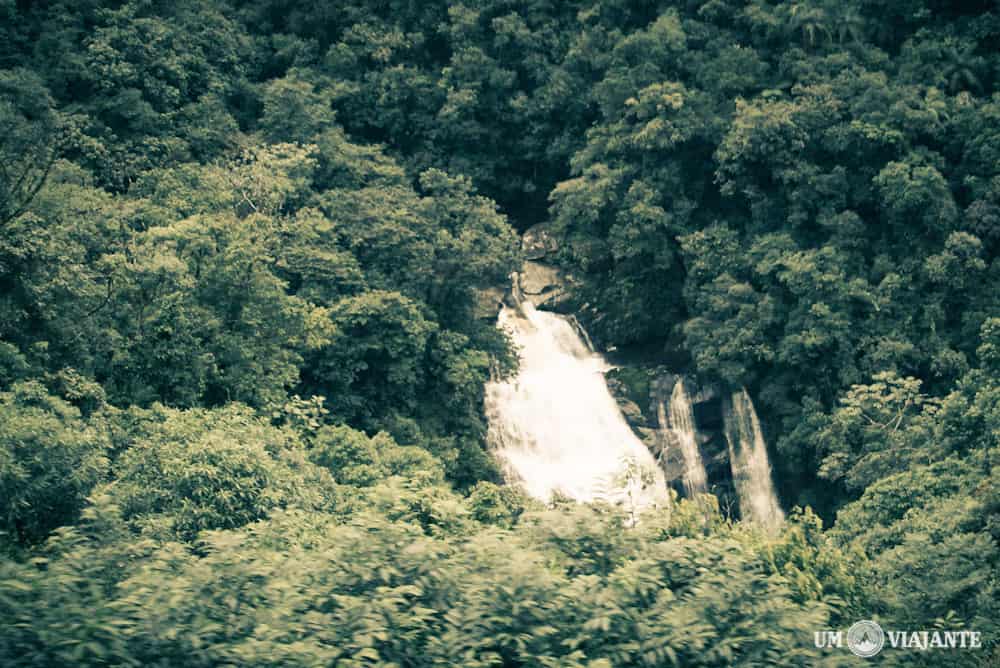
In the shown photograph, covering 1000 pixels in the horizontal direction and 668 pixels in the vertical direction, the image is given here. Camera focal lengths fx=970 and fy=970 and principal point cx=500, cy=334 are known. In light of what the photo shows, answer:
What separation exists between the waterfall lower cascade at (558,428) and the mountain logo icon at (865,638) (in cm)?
1480

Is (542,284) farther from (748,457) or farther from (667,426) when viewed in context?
(748,457)

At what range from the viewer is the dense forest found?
664 centimetres

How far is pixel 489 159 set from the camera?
28.0m

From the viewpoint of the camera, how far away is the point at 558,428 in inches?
877

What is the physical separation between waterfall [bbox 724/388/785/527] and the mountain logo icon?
54.1 ft

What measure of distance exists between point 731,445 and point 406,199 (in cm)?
956

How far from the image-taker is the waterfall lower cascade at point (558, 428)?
21.6 metres

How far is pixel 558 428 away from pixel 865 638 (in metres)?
16.5

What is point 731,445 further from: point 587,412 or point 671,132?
point 671,132

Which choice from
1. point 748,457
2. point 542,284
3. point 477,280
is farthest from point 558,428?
point 542,284

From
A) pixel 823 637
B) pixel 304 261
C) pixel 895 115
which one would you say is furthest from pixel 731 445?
pixel 823 637

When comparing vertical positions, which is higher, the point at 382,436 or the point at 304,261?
the point at 304,261

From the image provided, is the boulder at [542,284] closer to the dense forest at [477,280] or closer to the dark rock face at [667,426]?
the dense forest at [477,280]

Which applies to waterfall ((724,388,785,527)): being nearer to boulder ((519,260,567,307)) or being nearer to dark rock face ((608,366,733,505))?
dark rock face ((608,366,733,505))
